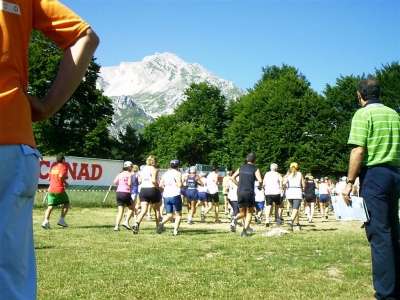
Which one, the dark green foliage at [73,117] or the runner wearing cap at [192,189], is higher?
the dark green foliage at [73,117]

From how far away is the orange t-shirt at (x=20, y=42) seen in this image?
1841 mm

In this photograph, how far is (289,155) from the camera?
2197 inches

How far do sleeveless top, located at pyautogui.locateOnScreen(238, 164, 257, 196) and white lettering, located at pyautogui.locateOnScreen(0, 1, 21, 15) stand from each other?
39.6ft

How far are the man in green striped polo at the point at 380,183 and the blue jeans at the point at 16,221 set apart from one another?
3.42m

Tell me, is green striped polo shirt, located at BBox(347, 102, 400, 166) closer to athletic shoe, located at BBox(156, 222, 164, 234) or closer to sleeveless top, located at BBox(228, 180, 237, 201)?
athletic shoe, located at BBox(156, 222, 164, 234)

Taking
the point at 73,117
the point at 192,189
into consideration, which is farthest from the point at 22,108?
the point at 73,117

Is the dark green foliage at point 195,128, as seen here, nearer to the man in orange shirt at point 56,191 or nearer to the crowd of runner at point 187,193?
the crowd of runner at point 187,193

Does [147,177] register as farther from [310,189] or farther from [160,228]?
[310,189]

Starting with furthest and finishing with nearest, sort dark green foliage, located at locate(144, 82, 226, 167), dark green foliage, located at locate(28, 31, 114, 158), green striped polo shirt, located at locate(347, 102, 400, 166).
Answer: dark green foliage, located at locate(144, 82, 226, 167), dark green foliage, located at locate(28, 31, 114, 158), green striped polo shirt, located at locate(347, 102, 400, 166)

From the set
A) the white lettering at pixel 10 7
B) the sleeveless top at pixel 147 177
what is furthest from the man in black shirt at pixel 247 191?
the white lettering at pixel 10 7

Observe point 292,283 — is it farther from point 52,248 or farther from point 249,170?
point 249,170

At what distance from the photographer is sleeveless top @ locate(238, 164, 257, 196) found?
13727 mm

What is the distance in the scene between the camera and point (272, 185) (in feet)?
59.3

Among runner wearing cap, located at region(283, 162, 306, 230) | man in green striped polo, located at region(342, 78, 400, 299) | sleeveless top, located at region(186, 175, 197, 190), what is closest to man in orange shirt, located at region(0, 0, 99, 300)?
man in green striped polo, located at region(342, 78, 400, 299)
